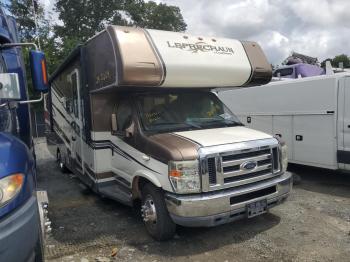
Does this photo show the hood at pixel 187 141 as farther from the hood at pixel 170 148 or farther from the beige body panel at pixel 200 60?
the beige body panel at pixel 200 60

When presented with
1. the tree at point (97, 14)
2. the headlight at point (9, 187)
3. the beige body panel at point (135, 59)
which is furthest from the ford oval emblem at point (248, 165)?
the tree at point (97, 14)

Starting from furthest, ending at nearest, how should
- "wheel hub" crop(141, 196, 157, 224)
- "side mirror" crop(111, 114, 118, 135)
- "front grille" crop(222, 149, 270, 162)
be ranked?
"side mirror" crop(111, 114, 118, 135) → "wheel hub" crop(141, 196, 157, 224) → "front grille" crop(222, 149, 270, 162)

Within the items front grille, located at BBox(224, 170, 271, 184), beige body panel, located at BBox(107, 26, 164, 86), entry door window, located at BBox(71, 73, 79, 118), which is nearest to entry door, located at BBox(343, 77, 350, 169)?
front grille, located at BBox(224, 170, 271, 184)

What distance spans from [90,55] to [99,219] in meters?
2.79

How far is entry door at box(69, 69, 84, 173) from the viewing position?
7629 mm

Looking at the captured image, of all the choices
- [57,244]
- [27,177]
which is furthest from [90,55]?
[27,177]

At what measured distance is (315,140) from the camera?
27.6 ft

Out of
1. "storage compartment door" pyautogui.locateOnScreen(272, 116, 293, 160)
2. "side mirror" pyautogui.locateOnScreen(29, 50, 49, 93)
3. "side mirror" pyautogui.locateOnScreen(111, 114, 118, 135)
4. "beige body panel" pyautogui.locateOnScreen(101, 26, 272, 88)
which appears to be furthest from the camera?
"storage compartment door" pyautogui.locateOnScreen(272, 116, 293, 160)

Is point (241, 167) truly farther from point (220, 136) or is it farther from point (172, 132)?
point (172, 132)

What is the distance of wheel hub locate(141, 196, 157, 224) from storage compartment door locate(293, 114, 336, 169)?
4.39 meters

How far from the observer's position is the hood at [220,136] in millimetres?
5309

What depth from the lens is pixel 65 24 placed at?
1545 inches

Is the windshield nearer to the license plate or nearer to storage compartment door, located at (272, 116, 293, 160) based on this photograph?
the license plate

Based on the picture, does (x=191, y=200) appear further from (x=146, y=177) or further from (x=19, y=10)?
(x=19, y=10)
